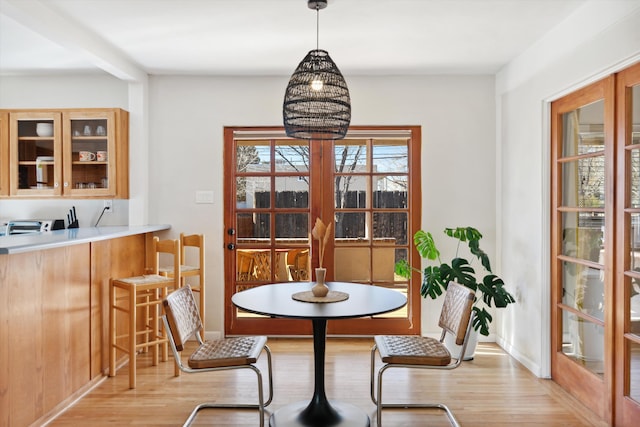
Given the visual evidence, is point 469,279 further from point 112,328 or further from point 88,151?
point 88,151

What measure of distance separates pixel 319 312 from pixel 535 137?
2347mm

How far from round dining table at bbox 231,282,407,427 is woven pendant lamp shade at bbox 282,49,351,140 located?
0.93m

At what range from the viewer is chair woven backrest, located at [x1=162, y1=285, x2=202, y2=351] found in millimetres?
2424

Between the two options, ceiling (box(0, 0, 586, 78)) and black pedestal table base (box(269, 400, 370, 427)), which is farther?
ceiling (box(0, 0, 586, 78))

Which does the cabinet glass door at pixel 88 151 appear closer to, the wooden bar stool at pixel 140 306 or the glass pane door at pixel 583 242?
the wooden bar stool at pixel 140 306

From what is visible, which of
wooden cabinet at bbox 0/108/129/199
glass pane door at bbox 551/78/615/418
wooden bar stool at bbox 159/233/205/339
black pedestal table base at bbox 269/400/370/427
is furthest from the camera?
wooden cabinet at bbox 0/108/129/199

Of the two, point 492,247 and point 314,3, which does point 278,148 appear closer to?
point 314,3

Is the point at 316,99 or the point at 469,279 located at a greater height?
the point at 316,99

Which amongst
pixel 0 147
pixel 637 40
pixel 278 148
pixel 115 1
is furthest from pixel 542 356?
pixel 0 147

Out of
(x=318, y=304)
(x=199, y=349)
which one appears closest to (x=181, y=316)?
(x=199, y=349)

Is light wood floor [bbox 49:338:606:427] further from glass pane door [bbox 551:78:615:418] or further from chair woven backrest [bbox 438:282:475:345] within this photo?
chair woven backrest [bbox 438:282:475:345]

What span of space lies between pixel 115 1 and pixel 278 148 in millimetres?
1967

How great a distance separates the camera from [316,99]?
2.54 m

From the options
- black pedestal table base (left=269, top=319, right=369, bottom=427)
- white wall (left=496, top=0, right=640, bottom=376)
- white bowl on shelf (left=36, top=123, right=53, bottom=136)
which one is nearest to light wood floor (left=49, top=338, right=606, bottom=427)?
black pedestal table base (left=269, top=319, right=369, bottom=427)
